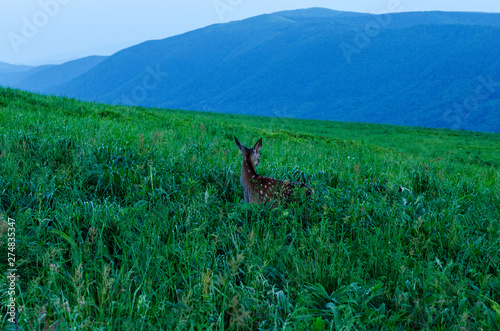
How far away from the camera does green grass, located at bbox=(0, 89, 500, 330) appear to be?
8.40 feet

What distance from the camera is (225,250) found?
354cm

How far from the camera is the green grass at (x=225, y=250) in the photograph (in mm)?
2561

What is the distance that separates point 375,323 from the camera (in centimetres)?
263

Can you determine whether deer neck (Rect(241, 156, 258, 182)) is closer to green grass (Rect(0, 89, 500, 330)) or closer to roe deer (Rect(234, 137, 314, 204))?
roe deer (Rect(234, 137, 314, 204))

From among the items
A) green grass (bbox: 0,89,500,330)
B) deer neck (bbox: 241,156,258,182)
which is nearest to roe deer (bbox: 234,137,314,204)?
deer neck (bbox: 241,156,258,182)

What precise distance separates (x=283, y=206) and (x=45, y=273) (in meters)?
2.58

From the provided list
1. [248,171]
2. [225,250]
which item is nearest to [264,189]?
[248,171]

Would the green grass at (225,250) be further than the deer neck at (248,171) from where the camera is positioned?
No

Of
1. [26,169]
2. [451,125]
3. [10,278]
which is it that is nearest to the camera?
[10,278]

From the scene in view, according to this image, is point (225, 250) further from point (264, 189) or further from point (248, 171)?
point (248, 171)

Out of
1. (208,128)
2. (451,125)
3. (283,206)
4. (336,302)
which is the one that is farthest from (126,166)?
(451,125)

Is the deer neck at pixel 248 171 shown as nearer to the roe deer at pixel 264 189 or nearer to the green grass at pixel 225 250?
the roe deer at pixel 264 189

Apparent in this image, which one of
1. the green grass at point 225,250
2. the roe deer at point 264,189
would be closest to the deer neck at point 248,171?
the roe deer at point 264,189

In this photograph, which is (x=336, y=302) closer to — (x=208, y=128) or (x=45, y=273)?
(x=45, y=273)
